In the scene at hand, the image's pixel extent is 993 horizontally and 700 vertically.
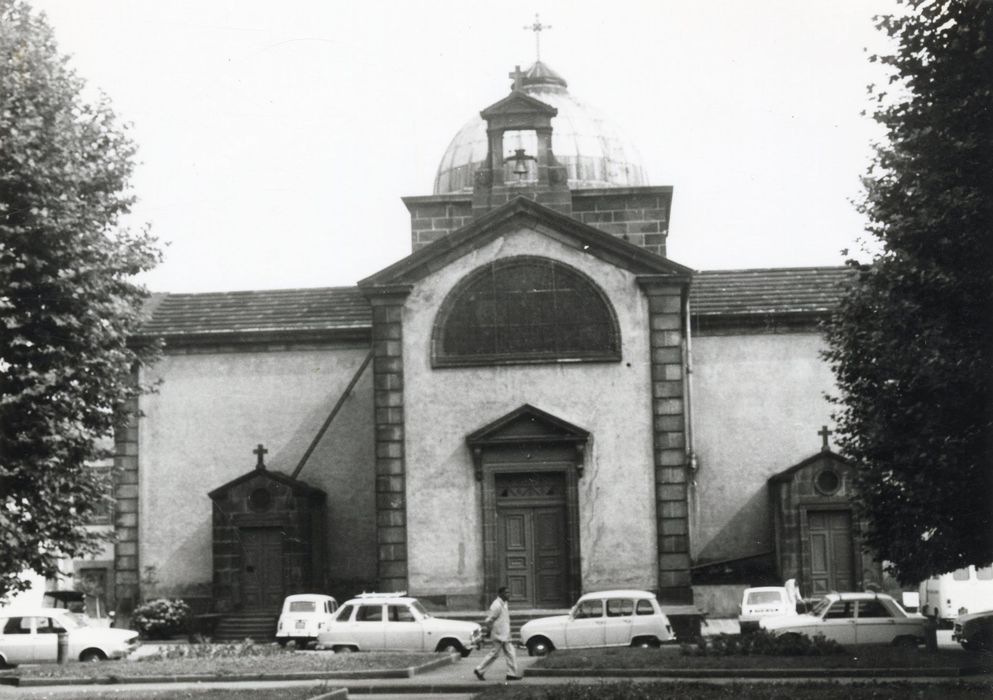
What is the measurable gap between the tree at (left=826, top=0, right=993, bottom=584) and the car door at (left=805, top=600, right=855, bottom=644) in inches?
49.4

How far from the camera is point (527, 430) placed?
3584 cm

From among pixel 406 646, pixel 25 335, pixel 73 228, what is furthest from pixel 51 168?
pixel 406 646

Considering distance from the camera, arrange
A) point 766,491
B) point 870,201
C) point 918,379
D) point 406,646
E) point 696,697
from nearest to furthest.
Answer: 1. point 696,697
2. point 918,379
3. point 870,201
4. point 406,646
5. point 766,491

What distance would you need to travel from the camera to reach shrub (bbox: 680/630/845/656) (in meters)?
25.5

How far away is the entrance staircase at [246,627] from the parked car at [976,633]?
52.5 ft

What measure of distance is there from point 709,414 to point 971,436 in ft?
57.9

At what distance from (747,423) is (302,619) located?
13569 millimetres

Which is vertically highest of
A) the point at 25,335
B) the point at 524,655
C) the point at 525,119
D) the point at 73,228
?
the point at 525,119

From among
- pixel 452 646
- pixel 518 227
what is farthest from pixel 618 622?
pixel 518 227

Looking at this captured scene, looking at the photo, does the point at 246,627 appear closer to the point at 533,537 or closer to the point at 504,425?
the point at 533,537

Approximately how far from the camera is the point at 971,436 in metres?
23.5

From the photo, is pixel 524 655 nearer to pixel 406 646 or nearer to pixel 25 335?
A: pixel 406 646

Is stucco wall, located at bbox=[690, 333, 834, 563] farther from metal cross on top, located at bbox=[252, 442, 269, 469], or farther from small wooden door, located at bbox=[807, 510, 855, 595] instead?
metal cross on top, located at bbox=[252, 442, 269, 469]

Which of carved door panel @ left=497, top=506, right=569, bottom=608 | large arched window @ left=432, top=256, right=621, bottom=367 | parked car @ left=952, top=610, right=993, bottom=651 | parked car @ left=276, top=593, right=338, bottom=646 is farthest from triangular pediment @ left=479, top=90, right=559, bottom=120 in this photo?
parked car @ left=952, top=610, right=993, bottom=651
